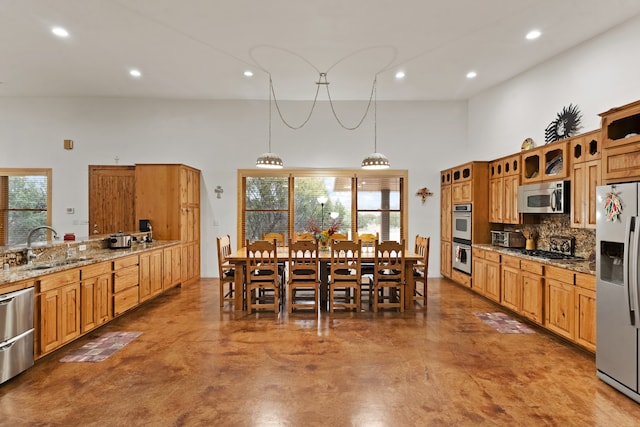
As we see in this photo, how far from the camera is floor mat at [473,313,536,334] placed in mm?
4062

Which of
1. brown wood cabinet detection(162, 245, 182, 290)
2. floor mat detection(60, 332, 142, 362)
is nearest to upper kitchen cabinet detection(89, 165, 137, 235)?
brown wood cabinet detection(162, 245, 182, 290)

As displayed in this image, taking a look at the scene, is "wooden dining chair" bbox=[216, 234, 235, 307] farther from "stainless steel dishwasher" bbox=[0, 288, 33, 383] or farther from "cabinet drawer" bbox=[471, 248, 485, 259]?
"cabinet drawer" bbox=[471, 248, 485, 259]

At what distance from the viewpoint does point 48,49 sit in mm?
4742

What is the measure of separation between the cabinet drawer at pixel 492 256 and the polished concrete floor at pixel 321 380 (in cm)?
110

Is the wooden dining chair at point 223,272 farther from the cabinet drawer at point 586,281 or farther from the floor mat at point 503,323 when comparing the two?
the cabinet drawer at point 586,281

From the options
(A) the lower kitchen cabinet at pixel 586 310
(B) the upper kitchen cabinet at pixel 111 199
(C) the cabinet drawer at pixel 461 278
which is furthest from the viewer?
(B) the upper kitchen cabinet at pixel 111 199

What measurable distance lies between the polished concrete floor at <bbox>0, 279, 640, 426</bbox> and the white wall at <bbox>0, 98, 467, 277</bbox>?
351 cm

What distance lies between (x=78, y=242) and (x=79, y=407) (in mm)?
2469

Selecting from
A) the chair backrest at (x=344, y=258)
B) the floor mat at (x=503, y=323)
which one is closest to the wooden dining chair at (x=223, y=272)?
the chair backrest at (x=344, y=258)

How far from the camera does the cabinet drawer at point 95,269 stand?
3.66 metres

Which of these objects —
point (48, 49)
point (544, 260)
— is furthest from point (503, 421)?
point (48, 49)

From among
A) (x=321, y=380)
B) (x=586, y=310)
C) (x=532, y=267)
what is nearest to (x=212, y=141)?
(x=321, y=380)

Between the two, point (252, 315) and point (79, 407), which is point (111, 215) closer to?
point (252, 315)

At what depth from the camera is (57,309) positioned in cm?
326
